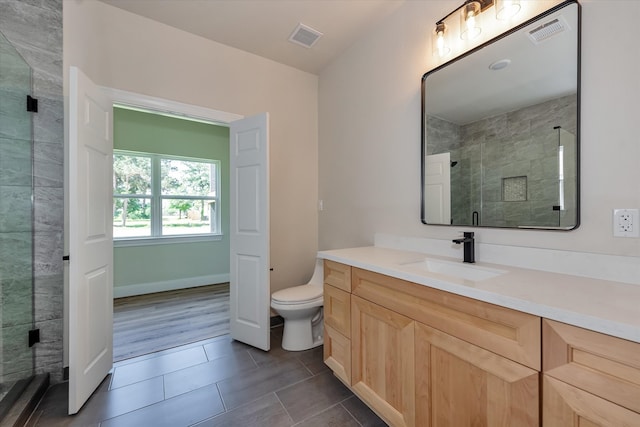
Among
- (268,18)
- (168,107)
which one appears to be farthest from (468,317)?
(168,107)

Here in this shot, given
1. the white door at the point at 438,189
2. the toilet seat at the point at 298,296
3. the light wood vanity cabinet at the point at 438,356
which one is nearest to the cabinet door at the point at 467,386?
the light wood vanity cabinet at the point at 438,356

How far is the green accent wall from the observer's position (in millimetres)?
3594

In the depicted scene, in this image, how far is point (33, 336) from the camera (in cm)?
170

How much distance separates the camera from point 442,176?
5.63ft

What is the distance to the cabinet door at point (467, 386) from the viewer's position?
2.68 ft

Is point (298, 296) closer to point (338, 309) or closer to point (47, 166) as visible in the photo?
point (338, 309)

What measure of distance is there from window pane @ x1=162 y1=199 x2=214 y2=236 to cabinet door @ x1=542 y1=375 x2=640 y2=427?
4.41 m

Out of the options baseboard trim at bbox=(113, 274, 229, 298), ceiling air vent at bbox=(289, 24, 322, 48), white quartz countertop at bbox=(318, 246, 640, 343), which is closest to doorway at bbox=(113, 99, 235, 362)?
baseboard trim at bbox=(113, 274, 229, 298)

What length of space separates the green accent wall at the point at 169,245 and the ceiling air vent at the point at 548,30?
4079mm

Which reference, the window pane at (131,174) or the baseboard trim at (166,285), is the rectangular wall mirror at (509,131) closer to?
the baseboard trim at (166,285)

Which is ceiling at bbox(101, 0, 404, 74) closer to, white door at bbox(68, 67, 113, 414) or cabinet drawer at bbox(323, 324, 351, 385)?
white door at bbox(68, 67, 113, 414)

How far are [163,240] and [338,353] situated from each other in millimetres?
3373

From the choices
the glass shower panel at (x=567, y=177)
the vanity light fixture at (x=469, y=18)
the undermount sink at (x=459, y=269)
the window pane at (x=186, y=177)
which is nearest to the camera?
the glass shower panel at (x=567, y=177)

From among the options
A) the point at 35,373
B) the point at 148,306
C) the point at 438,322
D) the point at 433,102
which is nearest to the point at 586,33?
the point at 433,102
